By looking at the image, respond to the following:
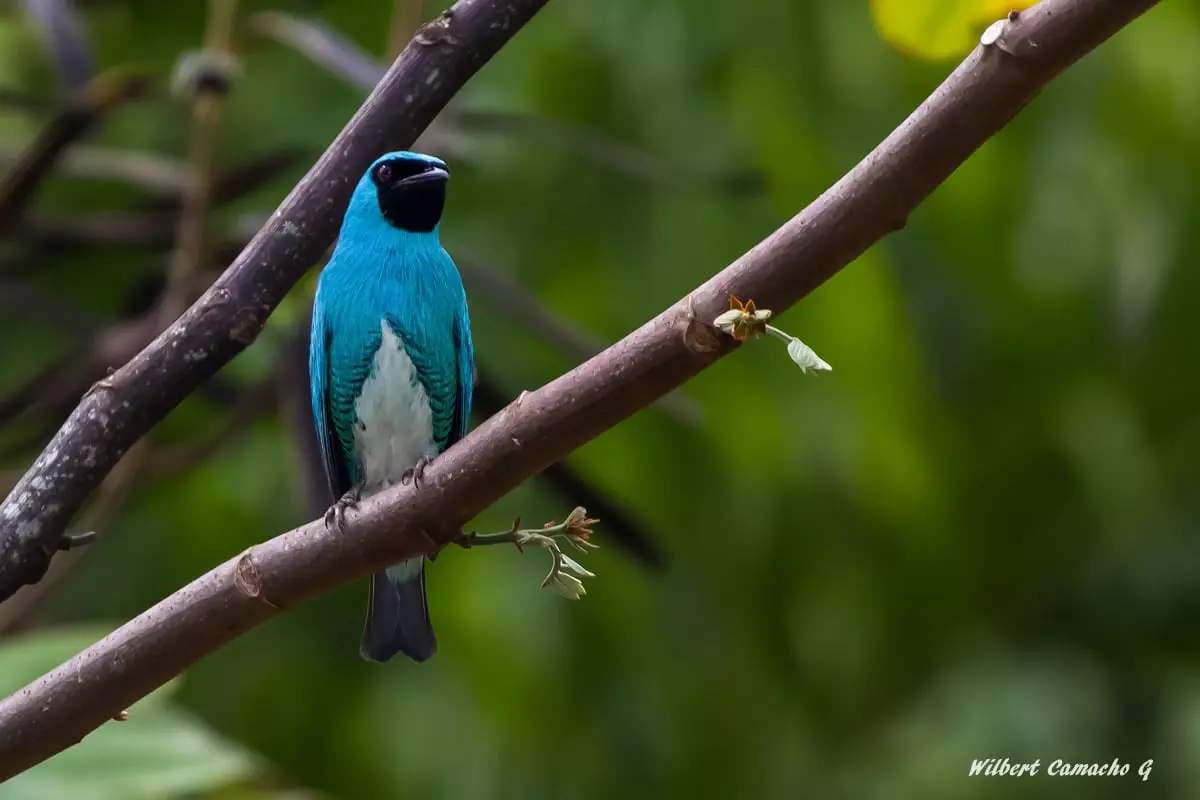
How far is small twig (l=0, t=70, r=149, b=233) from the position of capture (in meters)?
2.15

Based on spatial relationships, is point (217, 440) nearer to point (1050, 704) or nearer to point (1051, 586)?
point (1050, 704)

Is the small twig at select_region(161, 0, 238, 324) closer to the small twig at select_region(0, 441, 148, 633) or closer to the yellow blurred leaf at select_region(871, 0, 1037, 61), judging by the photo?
the small twig at select_region(0, 441, 148, 633)

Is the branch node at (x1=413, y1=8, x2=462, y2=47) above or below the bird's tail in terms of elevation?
above

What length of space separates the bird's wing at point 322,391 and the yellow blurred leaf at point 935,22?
Result: 0.91 m

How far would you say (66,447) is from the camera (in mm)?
1207

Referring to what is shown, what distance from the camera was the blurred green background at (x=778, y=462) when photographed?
9.68 feet

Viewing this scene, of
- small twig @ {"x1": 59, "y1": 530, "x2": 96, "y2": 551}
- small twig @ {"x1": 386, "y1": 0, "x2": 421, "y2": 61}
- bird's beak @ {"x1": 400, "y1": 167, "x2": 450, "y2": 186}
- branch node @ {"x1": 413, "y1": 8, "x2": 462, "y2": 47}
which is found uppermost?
small twig @ {"x1": 386, "y1": 0, "x2": 421, "y2": 61}

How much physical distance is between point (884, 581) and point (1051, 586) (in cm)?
48

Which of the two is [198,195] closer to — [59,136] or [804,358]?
[59,136]

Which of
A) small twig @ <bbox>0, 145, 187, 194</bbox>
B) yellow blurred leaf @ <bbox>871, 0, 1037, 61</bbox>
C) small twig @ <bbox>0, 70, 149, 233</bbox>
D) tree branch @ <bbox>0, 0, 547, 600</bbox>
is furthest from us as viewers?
small twig @ <bbox>0, 145, 187, 194</bbox>

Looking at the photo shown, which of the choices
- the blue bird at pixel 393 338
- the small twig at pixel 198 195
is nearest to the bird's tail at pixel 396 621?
the blue bird at pixel 393 338

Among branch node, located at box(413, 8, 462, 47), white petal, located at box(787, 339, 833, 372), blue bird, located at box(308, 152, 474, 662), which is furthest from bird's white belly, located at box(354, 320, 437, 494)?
white petal, located at box(787, 339, 833, 372)

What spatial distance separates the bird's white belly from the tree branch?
66 cm

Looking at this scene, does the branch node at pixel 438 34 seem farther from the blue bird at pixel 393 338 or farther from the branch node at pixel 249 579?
the blue bird at pixel 393 338
